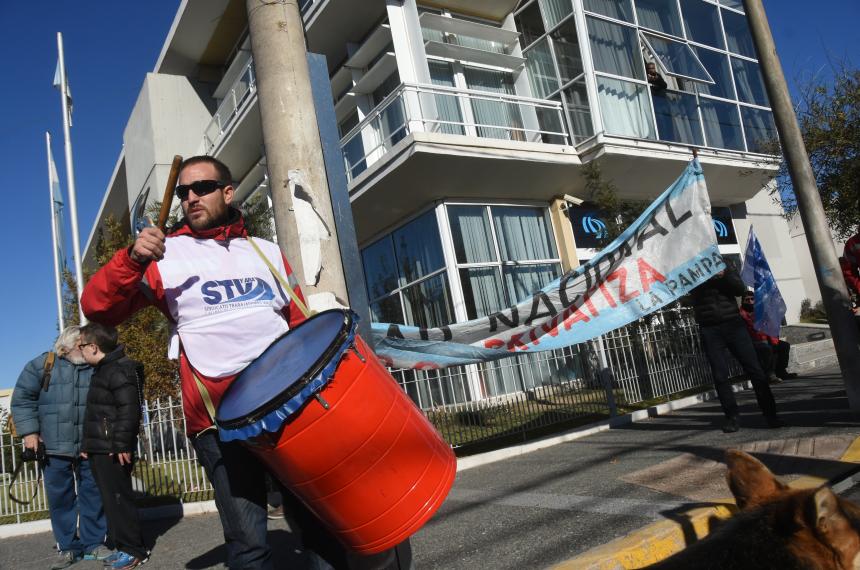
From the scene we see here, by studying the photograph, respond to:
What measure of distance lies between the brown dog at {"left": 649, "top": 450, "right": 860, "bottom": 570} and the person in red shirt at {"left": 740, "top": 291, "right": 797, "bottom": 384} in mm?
9441

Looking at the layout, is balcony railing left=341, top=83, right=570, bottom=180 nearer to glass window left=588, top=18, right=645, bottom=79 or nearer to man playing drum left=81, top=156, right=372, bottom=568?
glass window left=588, top=18, right=645, bottom=79

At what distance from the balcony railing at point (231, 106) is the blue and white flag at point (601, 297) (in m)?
13.0

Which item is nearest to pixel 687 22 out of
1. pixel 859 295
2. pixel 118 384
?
pixel 859 295

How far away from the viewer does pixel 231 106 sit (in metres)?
20.3

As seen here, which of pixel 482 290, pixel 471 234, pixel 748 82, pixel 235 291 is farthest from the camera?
pixel 748 82

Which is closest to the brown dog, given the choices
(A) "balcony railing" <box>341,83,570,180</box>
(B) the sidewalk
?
(B) the sidewalk

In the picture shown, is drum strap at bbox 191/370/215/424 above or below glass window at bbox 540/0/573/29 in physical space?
below

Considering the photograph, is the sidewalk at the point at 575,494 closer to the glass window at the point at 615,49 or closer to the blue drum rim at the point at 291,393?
the blue drum rim at the point at 291,393

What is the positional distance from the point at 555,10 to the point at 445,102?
376 cm

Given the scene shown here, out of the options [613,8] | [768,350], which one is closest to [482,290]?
[768,350]

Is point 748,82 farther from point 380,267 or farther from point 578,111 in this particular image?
point 380,267

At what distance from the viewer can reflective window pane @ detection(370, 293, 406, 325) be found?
614 inches

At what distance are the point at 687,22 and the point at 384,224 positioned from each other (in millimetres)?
10166

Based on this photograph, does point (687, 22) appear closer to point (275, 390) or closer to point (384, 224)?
point (384, 224)
